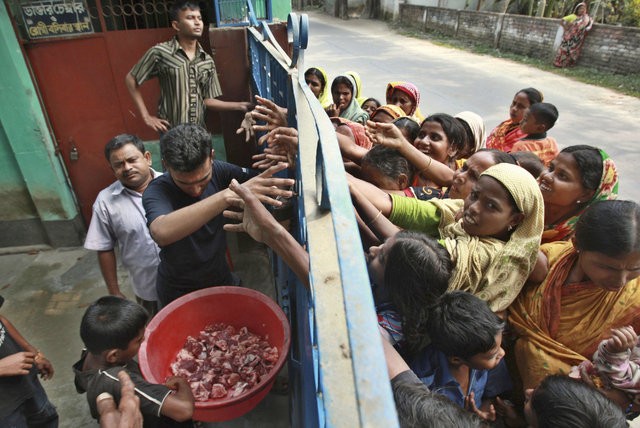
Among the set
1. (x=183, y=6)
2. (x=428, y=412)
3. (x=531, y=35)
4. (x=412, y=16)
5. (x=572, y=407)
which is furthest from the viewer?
(x=412, y=16)

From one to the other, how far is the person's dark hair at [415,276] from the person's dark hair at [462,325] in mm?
44

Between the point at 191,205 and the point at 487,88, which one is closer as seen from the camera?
the point at 191,205

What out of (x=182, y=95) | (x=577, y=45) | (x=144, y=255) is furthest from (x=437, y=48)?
(x=144, y=255)

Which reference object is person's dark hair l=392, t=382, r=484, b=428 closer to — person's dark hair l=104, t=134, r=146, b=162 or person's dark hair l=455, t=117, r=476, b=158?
person's dark hair l=104, t=134, r=146, b=162

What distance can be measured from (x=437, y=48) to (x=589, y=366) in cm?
1758

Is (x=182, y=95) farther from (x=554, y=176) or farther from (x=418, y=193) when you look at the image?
(x=554, y=176)

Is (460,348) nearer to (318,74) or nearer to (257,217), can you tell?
(257,217)

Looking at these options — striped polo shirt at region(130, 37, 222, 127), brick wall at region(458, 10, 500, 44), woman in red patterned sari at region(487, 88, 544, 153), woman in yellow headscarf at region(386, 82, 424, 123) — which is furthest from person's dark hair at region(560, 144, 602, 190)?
brick wall at region(458, 10, 500, 44)

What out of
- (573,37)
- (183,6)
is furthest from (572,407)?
(573,37)

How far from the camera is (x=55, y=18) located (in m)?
3.37

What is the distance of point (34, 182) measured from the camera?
371 centimetres

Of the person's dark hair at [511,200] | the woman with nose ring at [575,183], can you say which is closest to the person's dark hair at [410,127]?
the woman with nose ring at [575,183]

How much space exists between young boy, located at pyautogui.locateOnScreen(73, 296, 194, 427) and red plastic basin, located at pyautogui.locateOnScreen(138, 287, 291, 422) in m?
0.12

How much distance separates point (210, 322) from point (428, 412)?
1491mm
